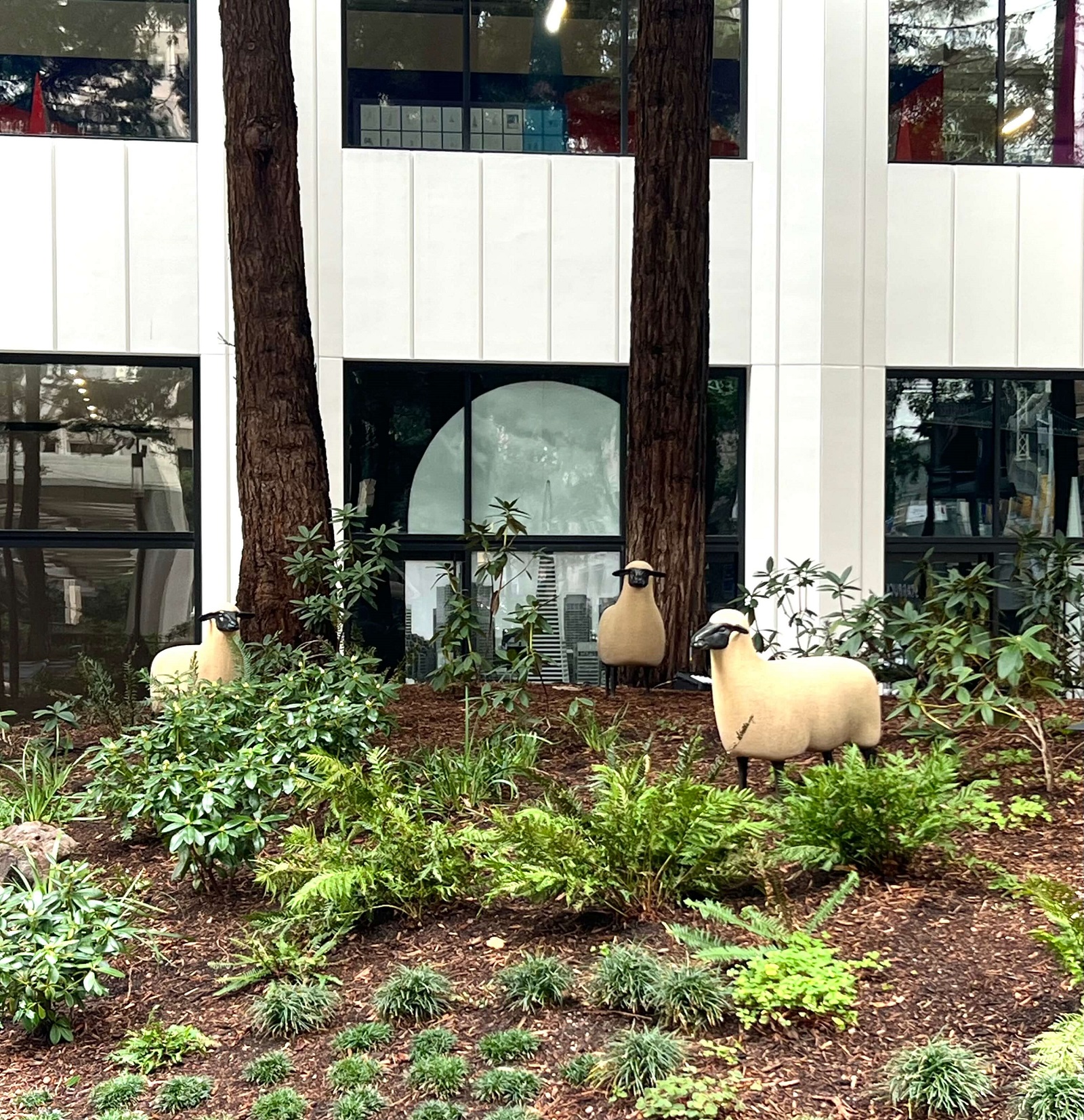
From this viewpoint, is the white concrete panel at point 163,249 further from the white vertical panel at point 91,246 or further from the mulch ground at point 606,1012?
the mulch ground at point 606,1012

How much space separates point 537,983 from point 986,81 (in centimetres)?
1155

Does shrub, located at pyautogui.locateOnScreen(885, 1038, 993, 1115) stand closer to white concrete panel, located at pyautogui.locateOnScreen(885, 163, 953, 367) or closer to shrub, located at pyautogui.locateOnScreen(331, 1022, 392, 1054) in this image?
shrub, located at pyautogui.locateOnScreen(331, 1022, 392, 1054)

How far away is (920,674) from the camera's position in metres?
6.17

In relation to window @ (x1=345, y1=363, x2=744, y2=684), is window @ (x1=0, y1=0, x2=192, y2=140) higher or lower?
higher

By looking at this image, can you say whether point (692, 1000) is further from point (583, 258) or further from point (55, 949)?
point (583, 258)

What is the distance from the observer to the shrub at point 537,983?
3.68 meters

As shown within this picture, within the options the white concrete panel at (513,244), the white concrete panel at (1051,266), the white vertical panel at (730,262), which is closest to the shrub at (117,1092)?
the white concrete panel at (513,244)

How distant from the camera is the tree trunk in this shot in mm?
8039

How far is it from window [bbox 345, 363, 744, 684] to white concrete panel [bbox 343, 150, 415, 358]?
35cm

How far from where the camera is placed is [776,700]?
4781mm

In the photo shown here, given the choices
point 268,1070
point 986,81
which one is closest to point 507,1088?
point 268,1070

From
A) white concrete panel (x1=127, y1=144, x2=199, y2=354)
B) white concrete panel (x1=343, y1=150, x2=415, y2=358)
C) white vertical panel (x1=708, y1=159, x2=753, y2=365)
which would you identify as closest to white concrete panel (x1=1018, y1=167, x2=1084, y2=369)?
white vertical panel (x1=708, y1=159, x2=753, y2=365)

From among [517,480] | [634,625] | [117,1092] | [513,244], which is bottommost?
[117,1092]

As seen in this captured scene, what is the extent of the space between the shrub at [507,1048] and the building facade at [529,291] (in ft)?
25.5
